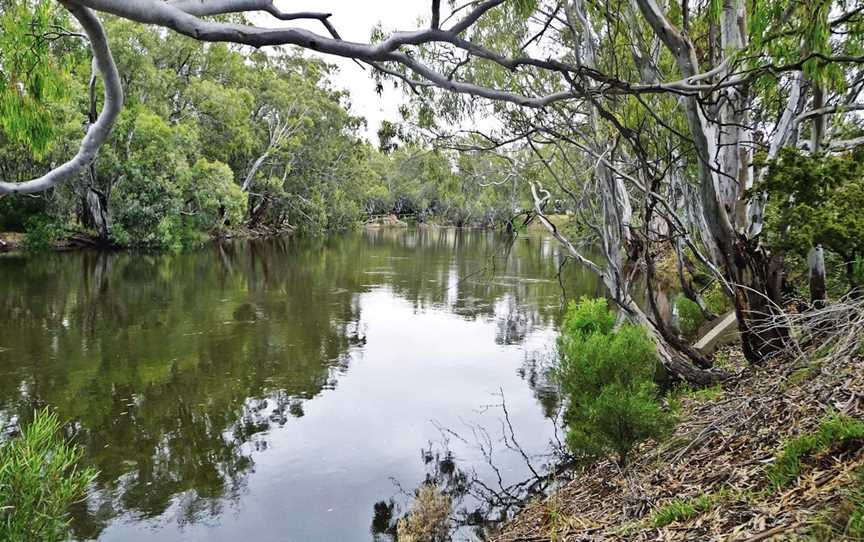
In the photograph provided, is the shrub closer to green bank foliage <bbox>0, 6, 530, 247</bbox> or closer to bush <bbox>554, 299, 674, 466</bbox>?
green bank foliage <bbox>0, 6, 530, 247</bbox>

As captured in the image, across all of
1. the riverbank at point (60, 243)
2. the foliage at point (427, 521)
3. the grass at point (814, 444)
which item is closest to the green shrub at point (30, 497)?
the foliage at point (427, 521)

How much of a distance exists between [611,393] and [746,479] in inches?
59.6

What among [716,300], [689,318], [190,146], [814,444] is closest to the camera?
[814,444]

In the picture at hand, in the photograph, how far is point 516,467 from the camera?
19.3 feet

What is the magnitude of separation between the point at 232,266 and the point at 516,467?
17.3m

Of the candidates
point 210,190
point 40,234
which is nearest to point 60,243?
point 40,234

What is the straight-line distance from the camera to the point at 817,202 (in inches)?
196

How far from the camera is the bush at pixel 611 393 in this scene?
4293mm

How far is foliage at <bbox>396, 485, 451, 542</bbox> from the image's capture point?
450cm

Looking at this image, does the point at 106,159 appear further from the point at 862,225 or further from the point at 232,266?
the point at 862,225

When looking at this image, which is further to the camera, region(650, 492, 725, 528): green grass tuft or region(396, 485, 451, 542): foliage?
region(396, 485, 451, 542): foliage

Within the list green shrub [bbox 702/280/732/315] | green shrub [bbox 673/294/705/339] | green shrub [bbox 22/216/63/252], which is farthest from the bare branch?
green shrub [bbox 22/216/63/252]

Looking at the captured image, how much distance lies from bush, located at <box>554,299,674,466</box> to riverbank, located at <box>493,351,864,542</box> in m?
0.19

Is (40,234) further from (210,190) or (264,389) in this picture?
(264,389)
